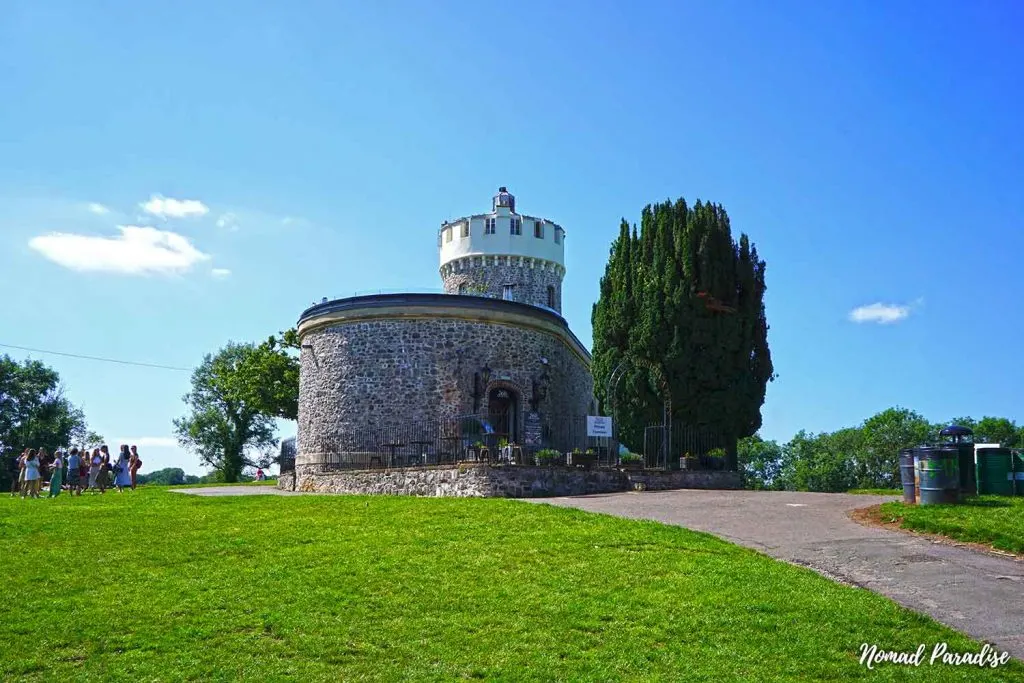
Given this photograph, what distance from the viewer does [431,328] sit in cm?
2502

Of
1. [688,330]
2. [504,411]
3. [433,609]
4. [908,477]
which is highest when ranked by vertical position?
[688,330]

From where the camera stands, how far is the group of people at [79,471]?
21962 mm

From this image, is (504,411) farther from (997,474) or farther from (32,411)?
(32,411)

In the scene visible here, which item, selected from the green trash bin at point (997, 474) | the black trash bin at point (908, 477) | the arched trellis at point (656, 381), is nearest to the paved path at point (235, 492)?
the arched trellis at point (656, 381)

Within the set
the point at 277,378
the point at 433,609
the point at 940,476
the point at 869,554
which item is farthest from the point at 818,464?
the point at 433,609

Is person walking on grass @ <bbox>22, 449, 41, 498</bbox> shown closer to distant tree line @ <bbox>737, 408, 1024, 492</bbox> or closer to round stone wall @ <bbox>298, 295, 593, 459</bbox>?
round stone wall @ <bbox>298, 295, 593, 459</bbox>

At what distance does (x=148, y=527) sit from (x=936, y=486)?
1347cm

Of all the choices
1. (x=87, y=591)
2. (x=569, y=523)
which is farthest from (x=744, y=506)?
(x=87, y=591)

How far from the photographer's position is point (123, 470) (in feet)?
81.9

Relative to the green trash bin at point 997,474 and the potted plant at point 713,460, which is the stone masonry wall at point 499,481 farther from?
the green trash bin at point 997,474

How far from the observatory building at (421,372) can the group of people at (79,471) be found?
15.9ft

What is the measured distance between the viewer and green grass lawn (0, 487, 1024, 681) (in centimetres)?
785

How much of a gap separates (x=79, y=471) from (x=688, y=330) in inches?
717

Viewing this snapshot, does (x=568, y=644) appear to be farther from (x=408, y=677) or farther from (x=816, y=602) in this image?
(x=816, y=602)
